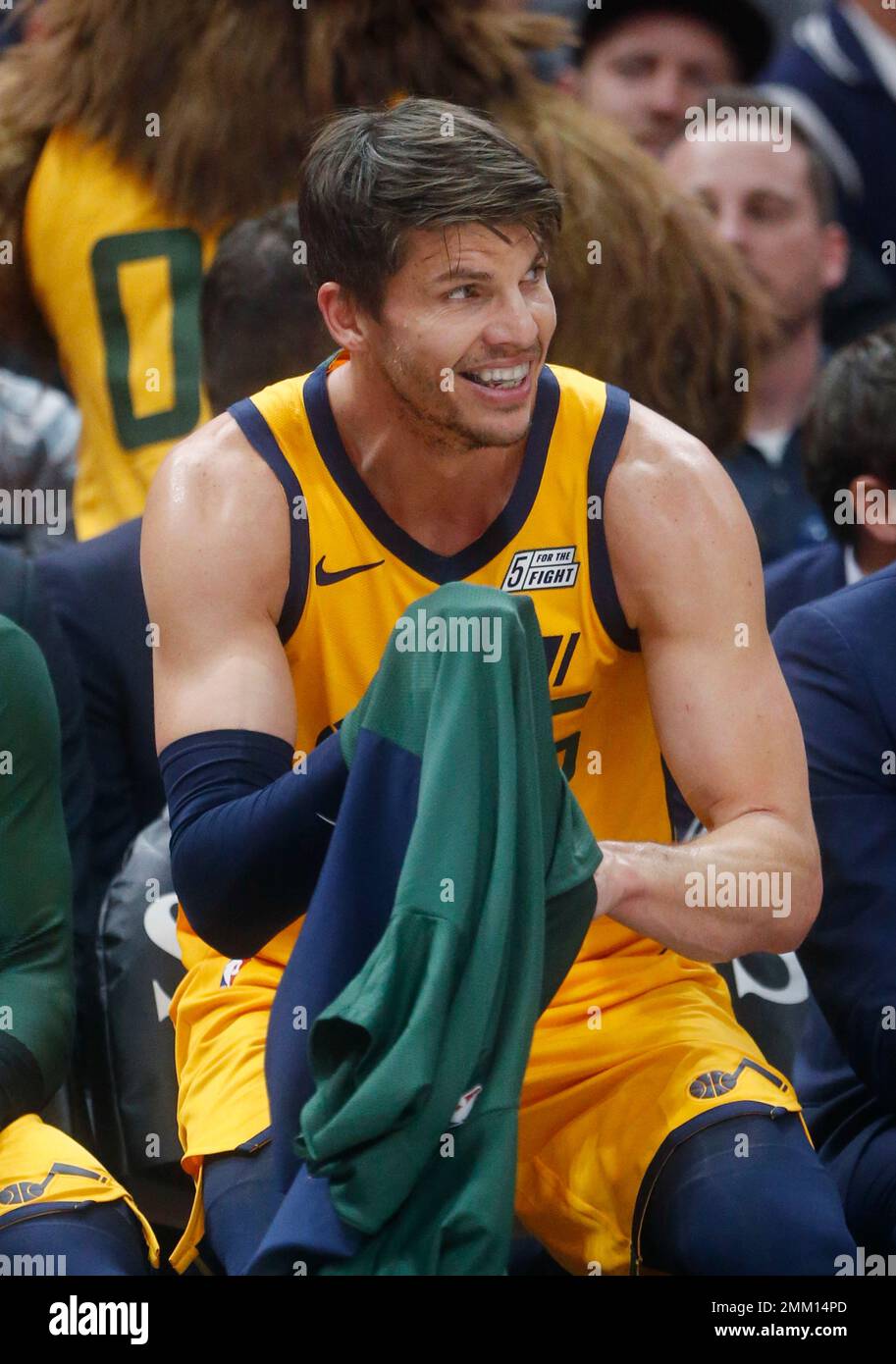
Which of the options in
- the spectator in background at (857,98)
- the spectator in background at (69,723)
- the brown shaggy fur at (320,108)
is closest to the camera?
the spectator in background at (69,723)

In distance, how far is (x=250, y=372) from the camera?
322 centimetres

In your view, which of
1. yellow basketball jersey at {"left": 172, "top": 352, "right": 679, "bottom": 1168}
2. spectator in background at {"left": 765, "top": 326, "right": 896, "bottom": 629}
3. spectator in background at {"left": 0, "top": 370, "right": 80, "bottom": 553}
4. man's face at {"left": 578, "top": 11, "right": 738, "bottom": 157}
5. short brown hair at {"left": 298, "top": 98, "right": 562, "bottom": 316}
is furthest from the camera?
man's face at {"left": 578, "top": 11, "right": 738, "bottom": 157}

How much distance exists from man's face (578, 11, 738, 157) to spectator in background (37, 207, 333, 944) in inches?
76.5

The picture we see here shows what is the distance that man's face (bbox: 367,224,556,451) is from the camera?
2.37m

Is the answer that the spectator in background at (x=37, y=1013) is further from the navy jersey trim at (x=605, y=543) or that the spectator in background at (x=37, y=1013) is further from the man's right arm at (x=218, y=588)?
the navy jersey trim at (x=605, y=543)

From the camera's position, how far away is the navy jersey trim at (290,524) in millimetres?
2445

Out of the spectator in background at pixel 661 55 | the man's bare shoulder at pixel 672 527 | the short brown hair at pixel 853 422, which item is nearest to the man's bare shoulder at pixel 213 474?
the man's bare shoulder at pixel 672 527

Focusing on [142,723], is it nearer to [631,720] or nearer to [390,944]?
[631,720]

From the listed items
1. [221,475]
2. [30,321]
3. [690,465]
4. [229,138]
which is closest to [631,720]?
[690,465]

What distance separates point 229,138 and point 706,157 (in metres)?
1.30

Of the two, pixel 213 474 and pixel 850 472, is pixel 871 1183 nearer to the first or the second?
pixel 213 474

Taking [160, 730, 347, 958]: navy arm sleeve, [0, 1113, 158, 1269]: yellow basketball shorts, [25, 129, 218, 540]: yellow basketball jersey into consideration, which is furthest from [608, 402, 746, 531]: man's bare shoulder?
[25, 129, 218, 540]: yellow basketball jersey

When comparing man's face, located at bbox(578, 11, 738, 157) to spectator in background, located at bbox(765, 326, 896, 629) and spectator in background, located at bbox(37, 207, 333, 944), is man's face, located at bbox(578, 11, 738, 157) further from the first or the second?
spectator in background, located at bbox(37, 207, 333, 944)
